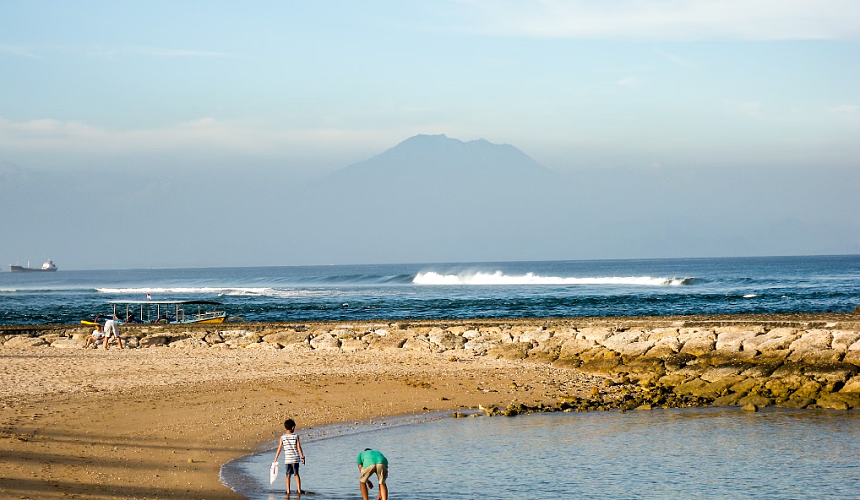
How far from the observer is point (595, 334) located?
2544cm

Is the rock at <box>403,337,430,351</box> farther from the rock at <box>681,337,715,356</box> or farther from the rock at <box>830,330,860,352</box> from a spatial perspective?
the rock at <box>830,330,860,352</box>

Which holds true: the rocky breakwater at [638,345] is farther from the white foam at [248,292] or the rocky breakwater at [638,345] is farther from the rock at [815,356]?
the white foam at [248,292]

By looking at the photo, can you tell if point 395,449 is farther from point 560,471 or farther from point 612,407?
point 612,407

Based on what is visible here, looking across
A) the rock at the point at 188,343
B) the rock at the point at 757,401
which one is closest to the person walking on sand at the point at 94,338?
the rock at the point at 188,343

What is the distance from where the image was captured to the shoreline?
1267cm

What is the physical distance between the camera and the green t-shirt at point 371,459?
10.6 metres

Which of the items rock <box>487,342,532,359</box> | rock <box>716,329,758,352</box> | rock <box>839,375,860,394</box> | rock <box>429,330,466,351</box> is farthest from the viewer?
rock <box>429,330,466,351</box>

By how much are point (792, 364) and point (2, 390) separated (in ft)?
62.1

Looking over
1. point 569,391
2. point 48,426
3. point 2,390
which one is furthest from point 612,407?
point 2,390

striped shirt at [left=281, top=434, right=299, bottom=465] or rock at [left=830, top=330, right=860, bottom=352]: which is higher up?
rock at [left=830, top=330, right=860, bottom=352]

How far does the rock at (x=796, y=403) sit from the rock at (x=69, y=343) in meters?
22.8

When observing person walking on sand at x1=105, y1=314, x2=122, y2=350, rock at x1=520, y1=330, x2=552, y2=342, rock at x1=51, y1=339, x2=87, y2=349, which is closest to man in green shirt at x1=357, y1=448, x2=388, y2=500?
rock at x1=520, y1=330, x2=552, y2=342

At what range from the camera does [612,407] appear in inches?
696

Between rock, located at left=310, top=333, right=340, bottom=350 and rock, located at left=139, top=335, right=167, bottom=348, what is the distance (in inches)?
229
